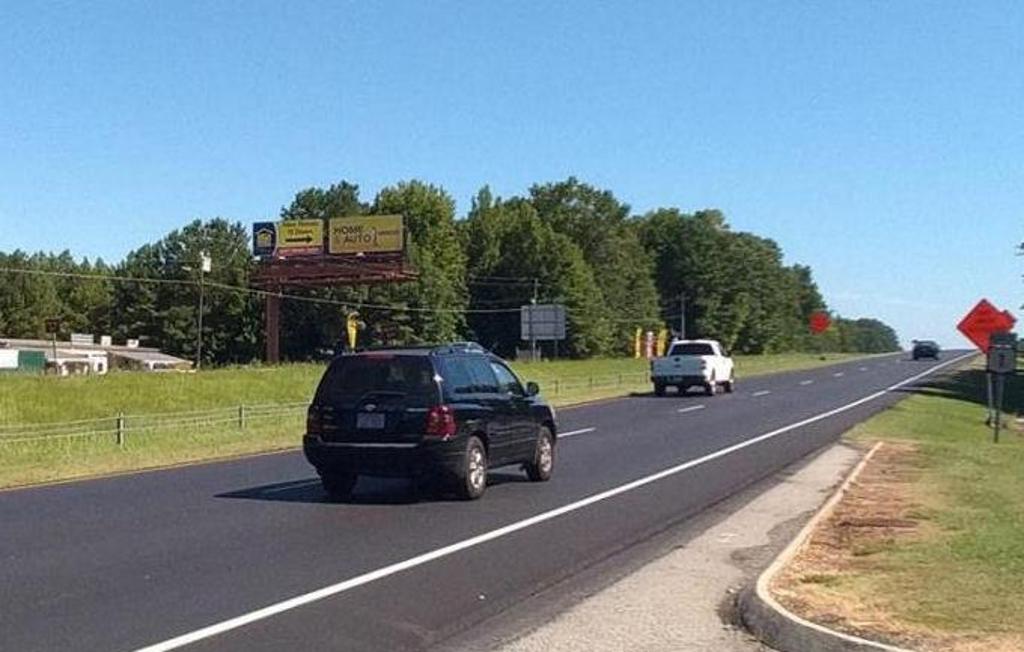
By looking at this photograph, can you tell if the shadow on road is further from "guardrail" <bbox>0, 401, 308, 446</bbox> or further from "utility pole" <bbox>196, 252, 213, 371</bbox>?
"utility pole" <bbox>196, 252, 213, 371</bbox>

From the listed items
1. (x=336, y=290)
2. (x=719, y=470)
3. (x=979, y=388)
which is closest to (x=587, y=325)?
(x=336, y=290)

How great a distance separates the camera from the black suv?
15.5 metres

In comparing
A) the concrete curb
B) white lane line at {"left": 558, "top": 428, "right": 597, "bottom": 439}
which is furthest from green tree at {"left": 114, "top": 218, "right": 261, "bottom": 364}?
the concrete curb

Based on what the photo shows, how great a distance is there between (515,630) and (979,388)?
181ft

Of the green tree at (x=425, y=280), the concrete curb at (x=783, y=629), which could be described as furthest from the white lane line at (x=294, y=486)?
the green tree at (x=425, y=280)

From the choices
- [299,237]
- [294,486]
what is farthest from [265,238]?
[294,486]

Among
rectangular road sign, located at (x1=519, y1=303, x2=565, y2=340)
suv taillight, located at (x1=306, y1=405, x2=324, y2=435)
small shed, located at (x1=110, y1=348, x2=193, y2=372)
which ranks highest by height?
rectangular road sign, located at (x1=519, y1=303, x2=565, y2=340)

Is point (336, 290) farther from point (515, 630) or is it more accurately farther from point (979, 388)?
point (515, 630)

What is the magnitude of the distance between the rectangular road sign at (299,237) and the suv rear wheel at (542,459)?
241 feet

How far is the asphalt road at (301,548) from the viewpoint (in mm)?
8484

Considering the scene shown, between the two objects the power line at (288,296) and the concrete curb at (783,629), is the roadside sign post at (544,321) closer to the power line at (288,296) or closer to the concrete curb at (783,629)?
the power line at (288,296)

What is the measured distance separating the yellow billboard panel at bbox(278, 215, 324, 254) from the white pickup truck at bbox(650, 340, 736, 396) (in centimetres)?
4410

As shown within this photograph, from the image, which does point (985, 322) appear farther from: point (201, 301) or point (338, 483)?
point (201, 301)

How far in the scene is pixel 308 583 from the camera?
32.9 feet
